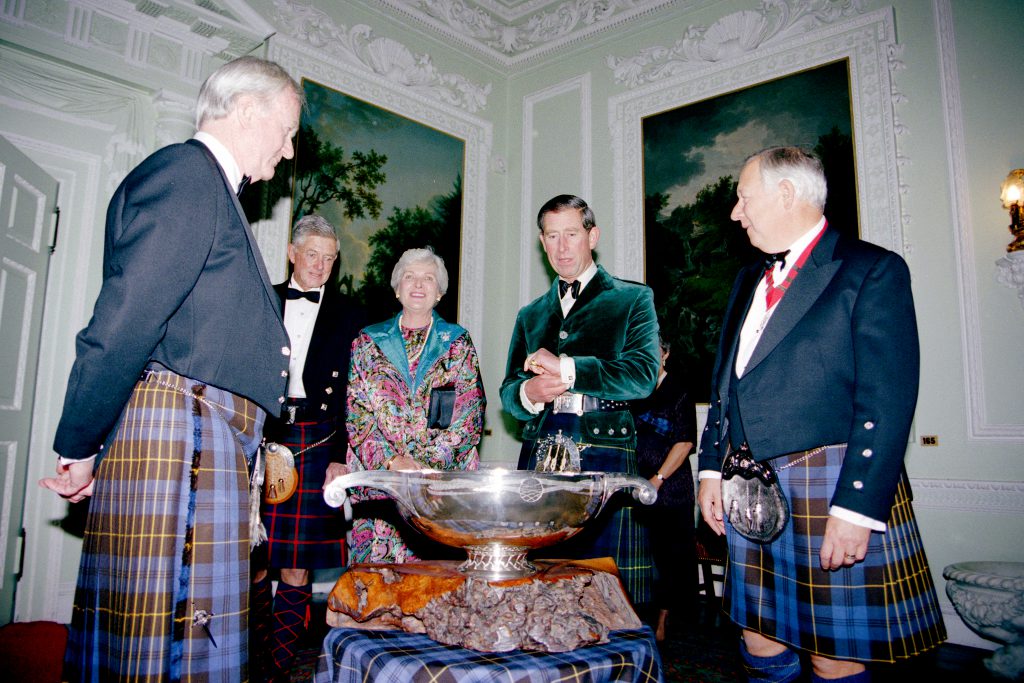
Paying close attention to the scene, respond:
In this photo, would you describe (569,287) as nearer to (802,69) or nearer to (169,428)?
(169,428)

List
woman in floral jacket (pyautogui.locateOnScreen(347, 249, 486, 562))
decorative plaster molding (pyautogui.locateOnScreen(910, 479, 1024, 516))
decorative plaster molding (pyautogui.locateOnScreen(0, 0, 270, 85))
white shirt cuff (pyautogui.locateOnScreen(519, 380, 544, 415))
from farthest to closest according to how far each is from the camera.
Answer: decorative plaster molding (pyautogui.locateOnScreen(910, 479, 1024, 516)) → decorative plaster molding (pyautogui.locateOnScreen(0, 0, 270, 85)) → woman in floral jacket (pyautogui.locateOnScreen(347, 249, 486, 562)) → white shirt cuff (pyautogui.locateOnScreen(519, 380, 544, 415))

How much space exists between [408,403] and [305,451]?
606mm

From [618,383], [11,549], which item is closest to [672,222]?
[618,383]

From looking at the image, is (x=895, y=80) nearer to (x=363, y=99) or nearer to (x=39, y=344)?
(x=363, y=99)

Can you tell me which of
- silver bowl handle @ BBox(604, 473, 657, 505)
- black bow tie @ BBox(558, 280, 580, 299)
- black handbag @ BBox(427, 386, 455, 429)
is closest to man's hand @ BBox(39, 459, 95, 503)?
silver bowl handle @ BBox(604, 473, 657, 505)

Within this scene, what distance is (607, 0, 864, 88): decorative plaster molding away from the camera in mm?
4719

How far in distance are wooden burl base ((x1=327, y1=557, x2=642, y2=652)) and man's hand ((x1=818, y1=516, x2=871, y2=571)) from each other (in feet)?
1.51

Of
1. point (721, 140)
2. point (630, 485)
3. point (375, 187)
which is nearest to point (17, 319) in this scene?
point (375, 187)

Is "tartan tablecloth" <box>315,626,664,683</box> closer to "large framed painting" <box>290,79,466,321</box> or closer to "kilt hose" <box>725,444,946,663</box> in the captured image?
"kilt hose" <box>725,444,946,663</box>

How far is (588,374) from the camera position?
2.18 metres

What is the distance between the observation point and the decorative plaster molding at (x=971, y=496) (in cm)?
371

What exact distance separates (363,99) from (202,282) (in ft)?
14.5

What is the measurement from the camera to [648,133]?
5.55m

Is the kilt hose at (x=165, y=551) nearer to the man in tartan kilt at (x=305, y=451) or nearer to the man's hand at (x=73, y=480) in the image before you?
the man's hand at (x=73, y=480)
